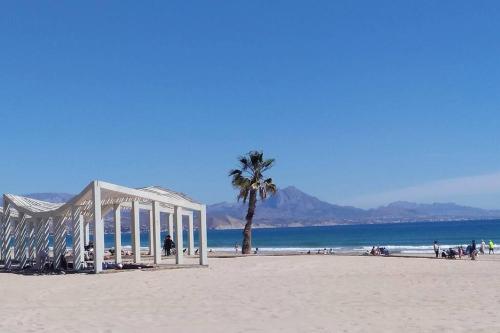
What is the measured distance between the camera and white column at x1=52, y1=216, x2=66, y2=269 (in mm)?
26031

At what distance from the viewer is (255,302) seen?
1434 cm

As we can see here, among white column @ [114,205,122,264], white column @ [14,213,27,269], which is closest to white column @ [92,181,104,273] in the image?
white column @ [114,205,122,264]

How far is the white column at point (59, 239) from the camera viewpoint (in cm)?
2603

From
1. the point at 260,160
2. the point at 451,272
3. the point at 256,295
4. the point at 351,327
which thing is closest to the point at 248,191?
the point at 260,160

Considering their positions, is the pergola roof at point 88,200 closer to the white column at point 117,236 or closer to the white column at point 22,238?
the white column at point 117,236

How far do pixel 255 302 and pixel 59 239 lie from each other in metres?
14.3

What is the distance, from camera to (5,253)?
30.1 metres

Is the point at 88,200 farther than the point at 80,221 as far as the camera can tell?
No

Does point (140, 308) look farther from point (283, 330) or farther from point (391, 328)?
point (391, 328)

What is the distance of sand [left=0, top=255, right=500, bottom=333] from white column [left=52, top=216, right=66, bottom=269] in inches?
120

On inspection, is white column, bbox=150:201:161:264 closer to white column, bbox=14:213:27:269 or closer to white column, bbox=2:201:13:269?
white column, bbox=14:213:27:269

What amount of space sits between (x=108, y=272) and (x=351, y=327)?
14133 mm

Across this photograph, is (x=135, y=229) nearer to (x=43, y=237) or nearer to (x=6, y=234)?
(x=43, y=237)

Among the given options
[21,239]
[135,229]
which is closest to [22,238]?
[21,239]
